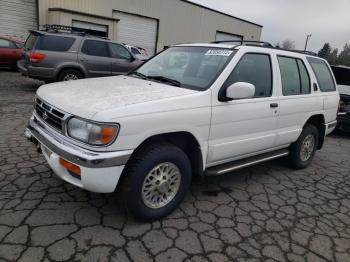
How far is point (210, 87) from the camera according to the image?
337cm

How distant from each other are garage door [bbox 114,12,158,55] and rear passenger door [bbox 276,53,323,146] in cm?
1755

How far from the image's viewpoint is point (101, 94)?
307 cm

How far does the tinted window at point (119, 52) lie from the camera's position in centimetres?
1066

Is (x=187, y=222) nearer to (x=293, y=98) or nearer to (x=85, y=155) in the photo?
(x=85, y=155)

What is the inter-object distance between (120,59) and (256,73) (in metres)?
7.54

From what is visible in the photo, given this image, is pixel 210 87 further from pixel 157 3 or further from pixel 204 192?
pixel 157 3

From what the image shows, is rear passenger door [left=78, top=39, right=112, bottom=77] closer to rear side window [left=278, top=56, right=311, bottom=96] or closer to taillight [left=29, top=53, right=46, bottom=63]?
taillight [left=29, top=53, right=46, bottom=63]

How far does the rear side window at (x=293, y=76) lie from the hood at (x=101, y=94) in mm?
1750

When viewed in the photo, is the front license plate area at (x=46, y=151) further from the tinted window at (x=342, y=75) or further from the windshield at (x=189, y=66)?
the tinted window at (x=342, y=75)

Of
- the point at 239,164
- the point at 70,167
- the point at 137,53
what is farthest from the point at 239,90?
the point at 137,53

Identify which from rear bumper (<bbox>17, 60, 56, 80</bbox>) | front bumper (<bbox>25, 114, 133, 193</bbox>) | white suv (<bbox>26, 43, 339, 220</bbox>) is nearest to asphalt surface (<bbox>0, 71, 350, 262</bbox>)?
white suv (<bbox>26, 43, 339, 220</bbox>)

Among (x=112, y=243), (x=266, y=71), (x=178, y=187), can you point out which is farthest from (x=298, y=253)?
(x=266, y=71)

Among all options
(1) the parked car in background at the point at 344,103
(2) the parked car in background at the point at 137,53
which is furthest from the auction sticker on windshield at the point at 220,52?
(2) the parked car in background at the point at 137,53

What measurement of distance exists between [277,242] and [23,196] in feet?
8.93
